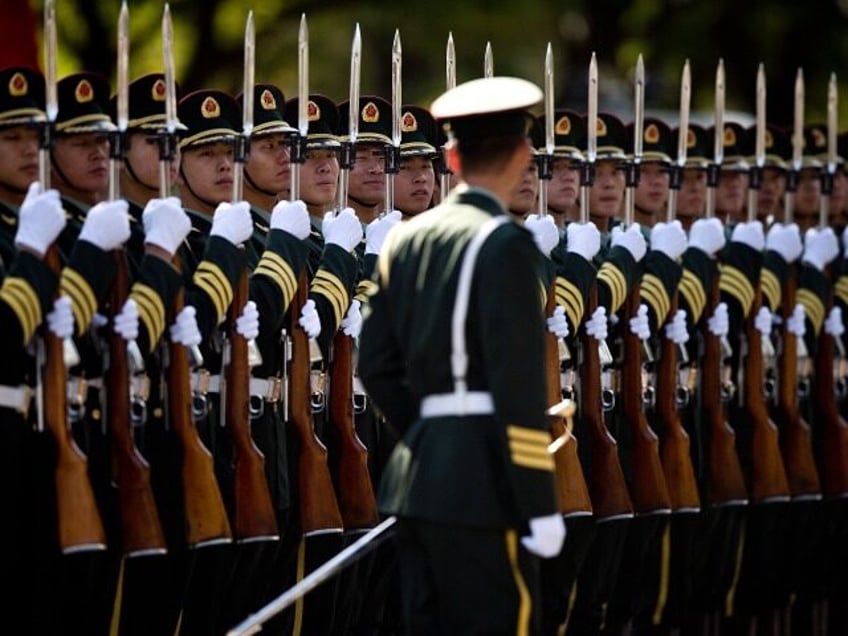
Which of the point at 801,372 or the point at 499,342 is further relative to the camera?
the point at 801,372

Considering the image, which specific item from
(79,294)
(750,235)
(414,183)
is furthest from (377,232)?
(750,235)

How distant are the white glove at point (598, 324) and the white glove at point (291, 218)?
4.79 ft

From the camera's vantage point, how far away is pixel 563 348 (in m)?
8.72

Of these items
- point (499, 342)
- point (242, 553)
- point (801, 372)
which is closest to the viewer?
point (499, 342)

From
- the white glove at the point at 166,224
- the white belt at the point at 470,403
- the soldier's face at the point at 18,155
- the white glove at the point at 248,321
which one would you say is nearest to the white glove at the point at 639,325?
the white glove at the point at 248,321

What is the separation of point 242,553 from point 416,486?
1815mm

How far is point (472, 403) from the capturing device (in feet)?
19.3

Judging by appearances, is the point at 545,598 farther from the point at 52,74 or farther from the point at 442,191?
the point at 52,74

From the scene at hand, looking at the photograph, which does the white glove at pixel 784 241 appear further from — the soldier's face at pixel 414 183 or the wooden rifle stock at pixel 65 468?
the wooden rifle stock at pixel 65 468

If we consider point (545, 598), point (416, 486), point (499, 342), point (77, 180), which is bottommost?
point (545, 598)

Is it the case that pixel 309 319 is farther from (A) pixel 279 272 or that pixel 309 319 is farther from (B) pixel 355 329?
(B) pixel 355 329

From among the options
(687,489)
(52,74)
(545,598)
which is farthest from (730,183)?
(52,74)

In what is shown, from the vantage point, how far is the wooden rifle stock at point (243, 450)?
298 inches

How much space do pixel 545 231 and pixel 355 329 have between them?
88 cm
